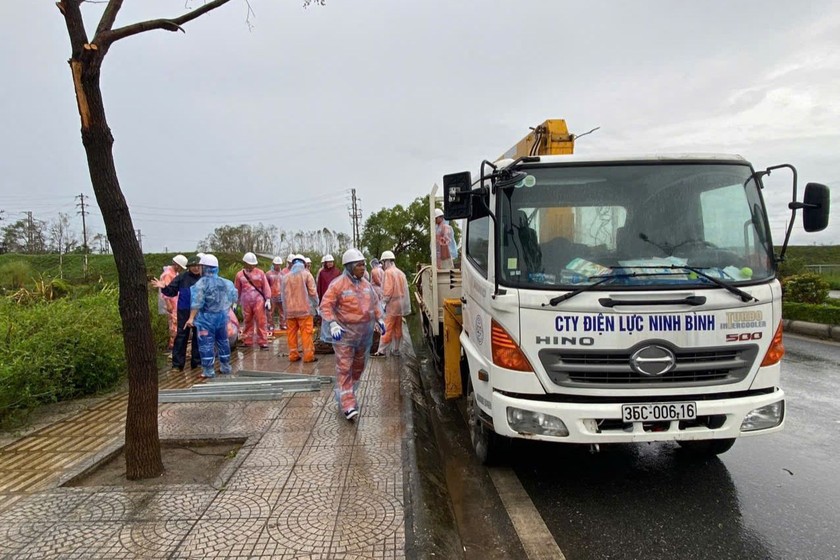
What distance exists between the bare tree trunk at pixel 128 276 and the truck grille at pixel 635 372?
107 inches

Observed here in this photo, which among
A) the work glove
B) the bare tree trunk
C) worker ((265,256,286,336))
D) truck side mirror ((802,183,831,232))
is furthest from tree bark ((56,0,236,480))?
worker ((265,256,286,336))

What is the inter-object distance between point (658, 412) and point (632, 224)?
1.24 meters

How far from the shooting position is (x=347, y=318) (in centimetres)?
522

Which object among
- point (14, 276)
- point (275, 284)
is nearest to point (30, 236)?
point (14, 276)

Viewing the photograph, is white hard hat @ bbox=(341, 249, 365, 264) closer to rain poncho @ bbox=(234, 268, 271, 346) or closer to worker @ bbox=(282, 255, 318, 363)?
worker @ bbox=(282, 255, 318, 363)

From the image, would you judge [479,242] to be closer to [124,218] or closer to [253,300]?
[124,218]

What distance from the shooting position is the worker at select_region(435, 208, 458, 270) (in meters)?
6.54

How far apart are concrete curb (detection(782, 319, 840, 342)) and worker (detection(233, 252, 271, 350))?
36.8 ft

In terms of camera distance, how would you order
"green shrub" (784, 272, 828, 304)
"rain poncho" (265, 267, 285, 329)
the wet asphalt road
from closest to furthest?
the wet asphalt road → "rain poncho" (265, 267, 285, 329) → "green shrub" (784, 272, 828, 304)

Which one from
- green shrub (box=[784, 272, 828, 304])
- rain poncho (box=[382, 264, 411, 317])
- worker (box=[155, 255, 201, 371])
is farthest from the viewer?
green shrub (box=[784, 272, 828, 304])

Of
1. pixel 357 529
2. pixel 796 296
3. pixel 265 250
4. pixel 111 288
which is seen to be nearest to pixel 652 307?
pixel 357 529

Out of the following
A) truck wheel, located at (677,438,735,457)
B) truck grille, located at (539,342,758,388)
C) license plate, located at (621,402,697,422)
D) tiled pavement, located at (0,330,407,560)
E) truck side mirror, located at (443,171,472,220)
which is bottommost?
truck wheel, located at (677,438,735,457)

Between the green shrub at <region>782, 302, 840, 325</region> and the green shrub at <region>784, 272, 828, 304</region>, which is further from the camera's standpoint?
the green shrub at <region>784, 272, 828, 304</region>

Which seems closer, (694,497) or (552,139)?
(694,497)
